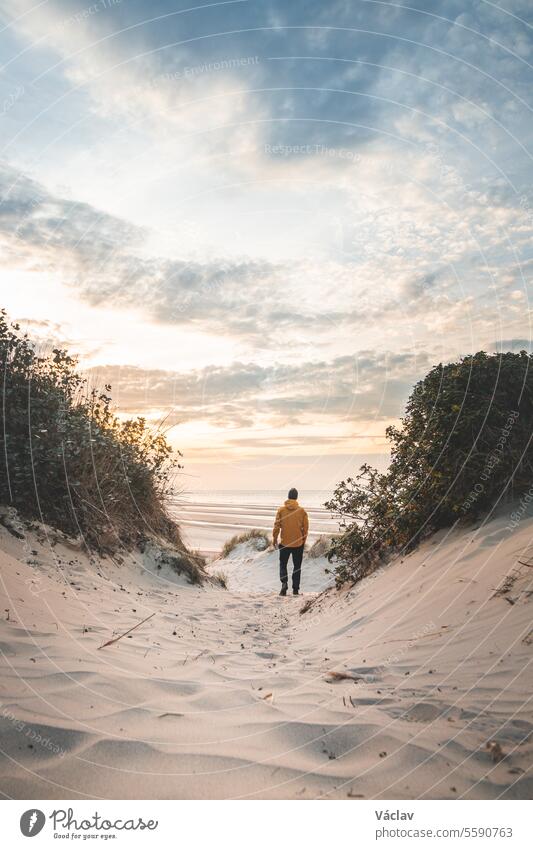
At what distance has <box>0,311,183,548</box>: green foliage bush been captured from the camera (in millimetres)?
7875

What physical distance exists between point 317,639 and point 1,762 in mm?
4051

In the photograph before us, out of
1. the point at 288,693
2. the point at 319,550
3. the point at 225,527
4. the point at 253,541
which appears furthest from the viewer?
the point at 225,527

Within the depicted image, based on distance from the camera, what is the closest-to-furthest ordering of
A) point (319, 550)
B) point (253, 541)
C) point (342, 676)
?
point (342, 676), point (319, 550), point (253, 541)

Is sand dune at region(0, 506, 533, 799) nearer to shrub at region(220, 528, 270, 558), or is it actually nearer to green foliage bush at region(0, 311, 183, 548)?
green foliage bush at region(0, 311, 183, 548)

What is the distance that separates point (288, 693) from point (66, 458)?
20.5 ft

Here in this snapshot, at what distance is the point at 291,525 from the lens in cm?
1195

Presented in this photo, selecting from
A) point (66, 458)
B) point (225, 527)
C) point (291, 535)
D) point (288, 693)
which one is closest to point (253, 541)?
point (291, 535)

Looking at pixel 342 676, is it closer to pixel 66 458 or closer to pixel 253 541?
pixel 66 458

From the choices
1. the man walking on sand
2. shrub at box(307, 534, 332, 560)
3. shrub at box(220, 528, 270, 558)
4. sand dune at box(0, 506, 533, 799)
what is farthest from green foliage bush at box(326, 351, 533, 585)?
shrub at box(220, 528, 270, 558)

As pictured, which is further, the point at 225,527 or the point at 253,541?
the point at 225,527

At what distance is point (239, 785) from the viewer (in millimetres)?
2305

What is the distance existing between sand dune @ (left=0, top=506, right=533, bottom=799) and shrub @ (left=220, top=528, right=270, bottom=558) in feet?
39.6
